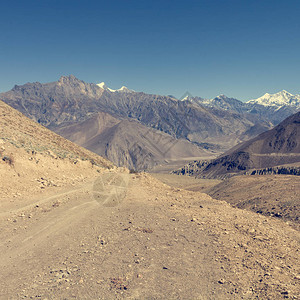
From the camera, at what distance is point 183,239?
11.3 meters

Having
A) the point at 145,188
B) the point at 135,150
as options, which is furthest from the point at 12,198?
the point at 135,150

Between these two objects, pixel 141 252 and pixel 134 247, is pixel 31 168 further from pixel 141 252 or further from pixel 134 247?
pixel 141 252

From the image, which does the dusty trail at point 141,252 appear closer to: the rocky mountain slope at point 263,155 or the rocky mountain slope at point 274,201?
the rocky mountain slope at point 274,201

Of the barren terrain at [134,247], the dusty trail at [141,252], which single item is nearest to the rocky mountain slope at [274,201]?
the barren terrain at [134,247]

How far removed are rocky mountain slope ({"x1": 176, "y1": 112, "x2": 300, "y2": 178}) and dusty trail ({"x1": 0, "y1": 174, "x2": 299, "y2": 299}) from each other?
100104 mm

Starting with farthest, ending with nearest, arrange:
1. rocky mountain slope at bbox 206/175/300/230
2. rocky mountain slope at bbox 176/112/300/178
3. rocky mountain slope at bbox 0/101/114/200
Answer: rocky mountain slope at bbox 176/112/300/178 → rocky mountain slope at bbox 206/175/300/230 → rocky mountain slope at bbox 0/101/114/200

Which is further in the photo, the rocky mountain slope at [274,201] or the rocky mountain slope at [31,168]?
the rocky mountain slope at [274,201]

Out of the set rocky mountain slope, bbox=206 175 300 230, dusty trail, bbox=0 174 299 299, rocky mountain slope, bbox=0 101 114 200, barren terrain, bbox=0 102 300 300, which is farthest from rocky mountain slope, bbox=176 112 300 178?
dusty trail, bbox=0 174 299 299

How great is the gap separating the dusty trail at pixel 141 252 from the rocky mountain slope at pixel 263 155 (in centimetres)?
10010

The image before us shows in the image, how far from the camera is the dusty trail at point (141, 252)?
816 centimetres

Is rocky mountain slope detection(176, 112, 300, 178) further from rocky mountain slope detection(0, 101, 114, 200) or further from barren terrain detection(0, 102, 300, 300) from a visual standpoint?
barren terrain detection(0, 102, 300, 300)

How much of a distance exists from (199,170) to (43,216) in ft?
415

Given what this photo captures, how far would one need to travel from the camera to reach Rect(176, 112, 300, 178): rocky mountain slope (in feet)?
365

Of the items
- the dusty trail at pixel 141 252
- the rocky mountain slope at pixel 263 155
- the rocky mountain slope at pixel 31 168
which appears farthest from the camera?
the rocky mountain slope at pixel 263 155
